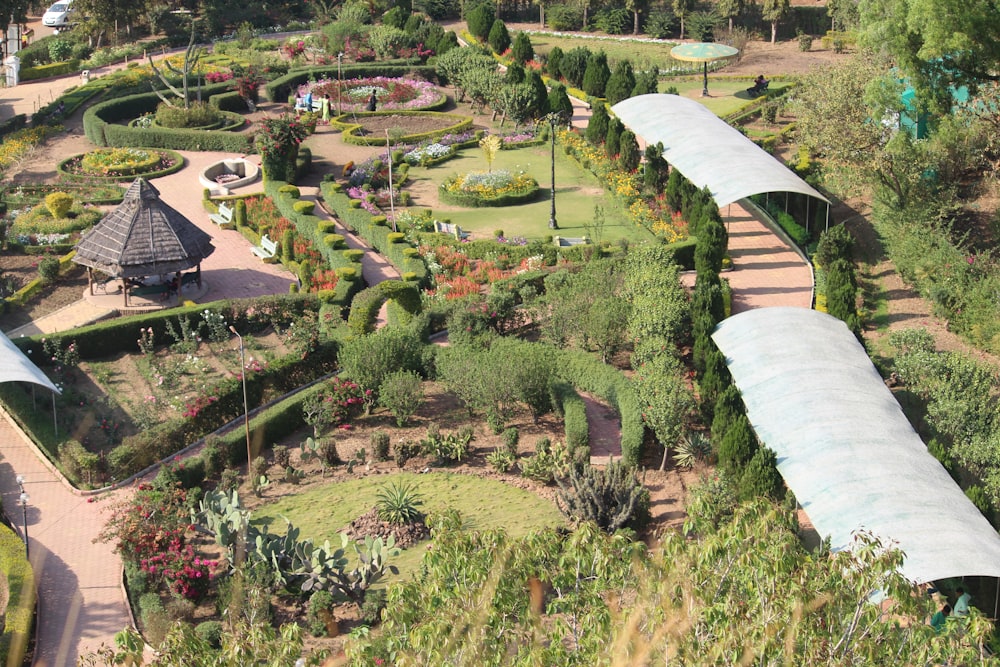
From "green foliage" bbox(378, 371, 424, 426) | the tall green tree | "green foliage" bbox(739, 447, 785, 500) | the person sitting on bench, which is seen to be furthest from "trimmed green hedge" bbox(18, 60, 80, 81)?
"green foliage" bbox(739, 447, 785, 500)

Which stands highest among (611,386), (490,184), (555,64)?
(555,64)

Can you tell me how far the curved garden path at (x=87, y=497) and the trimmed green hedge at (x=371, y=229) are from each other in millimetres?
430

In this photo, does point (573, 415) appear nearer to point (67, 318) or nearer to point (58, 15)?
point (67, 318)

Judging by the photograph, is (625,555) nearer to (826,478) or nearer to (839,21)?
(826,478)

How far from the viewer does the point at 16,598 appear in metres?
21.5

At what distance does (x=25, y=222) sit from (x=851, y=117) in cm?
2802

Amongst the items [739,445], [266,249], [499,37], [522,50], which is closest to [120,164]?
[266,249]

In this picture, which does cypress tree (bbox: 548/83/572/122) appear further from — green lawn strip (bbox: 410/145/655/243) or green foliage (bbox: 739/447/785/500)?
green foliage (bbox: 739/447/785/500)

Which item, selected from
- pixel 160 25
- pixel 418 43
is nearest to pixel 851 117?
pixel 418 43

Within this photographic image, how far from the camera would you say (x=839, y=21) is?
219ft

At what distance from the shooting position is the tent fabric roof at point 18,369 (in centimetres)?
2714

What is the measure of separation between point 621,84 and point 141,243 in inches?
1024

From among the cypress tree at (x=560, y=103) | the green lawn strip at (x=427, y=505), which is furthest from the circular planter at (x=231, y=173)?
the green lawn strip at (x=427, y=505)

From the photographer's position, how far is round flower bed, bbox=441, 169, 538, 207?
4256cm
